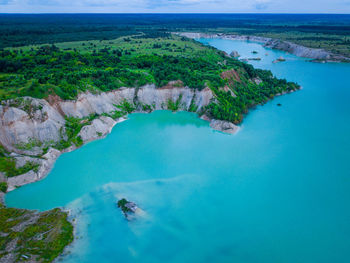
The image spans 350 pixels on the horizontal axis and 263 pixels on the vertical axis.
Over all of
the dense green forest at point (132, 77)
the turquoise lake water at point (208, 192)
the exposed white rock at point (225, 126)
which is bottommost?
the turquoise lake water at point (208, 192)

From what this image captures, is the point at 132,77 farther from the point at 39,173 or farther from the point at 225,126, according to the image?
the point at 39,173

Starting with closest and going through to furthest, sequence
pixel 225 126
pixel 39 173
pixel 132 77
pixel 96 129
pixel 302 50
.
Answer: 1. pixel 39 173
2. pixel 96 129
3. pixel 225 126
4. pixel 132 77
5. pixel 302 50

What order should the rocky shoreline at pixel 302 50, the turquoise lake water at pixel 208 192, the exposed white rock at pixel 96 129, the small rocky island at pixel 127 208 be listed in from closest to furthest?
1. the turquoise lake water at pixel 208 192
2. the small rocky island at pixel 127 208
3. the exposed white rock at pixel 96 129
4. the rocky shoreline at pixel 302 50

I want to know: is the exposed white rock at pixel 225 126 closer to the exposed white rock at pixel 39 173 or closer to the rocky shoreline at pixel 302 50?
the exposed white rock at pixel 39 173

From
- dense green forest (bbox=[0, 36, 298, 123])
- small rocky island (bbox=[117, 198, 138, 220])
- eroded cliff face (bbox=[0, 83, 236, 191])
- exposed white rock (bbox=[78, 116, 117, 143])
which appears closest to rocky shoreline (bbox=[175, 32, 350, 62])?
dense green forest (bbox=[0, 36, 298, 123])

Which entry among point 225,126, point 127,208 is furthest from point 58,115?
point 225,126

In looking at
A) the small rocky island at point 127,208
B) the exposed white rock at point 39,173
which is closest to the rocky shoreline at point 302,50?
the small rocky island at point 127,208

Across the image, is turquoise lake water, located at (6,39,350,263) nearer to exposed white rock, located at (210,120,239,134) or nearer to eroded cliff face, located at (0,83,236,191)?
exposed white rock, located at (210,120,239,134)
